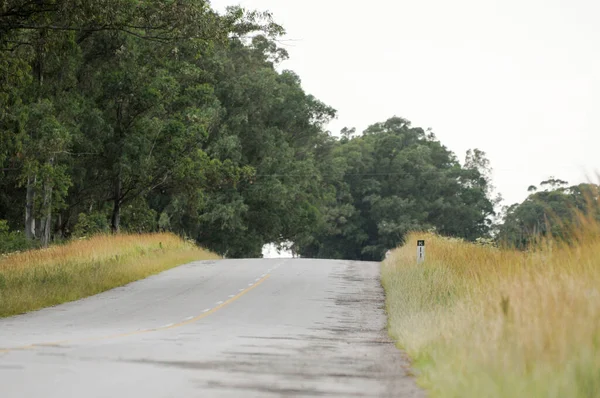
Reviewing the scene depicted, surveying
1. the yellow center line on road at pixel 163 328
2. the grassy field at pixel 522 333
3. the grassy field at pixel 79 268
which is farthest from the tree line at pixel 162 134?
the grassy field at pixel 522 333

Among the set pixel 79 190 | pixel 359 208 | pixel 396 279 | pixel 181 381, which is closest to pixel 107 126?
pixel 79 190

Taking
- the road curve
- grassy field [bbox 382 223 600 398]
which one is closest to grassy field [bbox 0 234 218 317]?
the road curve

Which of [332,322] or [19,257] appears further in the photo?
[19,257]

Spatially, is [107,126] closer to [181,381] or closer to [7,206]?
[7,206]

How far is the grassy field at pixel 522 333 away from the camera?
8227 millimetres

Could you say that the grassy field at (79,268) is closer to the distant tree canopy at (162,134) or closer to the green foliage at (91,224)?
the distant tree canopy at (162,134)

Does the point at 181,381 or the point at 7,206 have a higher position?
the point at 7,206

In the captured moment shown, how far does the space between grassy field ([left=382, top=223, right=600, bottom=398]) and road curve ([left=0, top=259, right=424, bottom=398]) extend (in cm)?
56

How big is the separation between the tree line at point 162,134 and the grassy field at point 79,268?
5367mm

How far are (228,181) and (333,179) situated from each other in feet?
106

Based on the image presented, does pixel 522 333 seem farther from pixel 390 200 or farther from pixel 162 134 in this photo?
pixel 390 200

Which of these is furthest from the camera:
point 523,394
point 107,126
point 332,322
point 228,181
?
point 228,181

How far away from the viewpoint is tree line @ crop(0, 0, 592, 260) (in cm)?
2727

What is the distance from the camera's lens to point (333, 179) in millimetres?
94875
